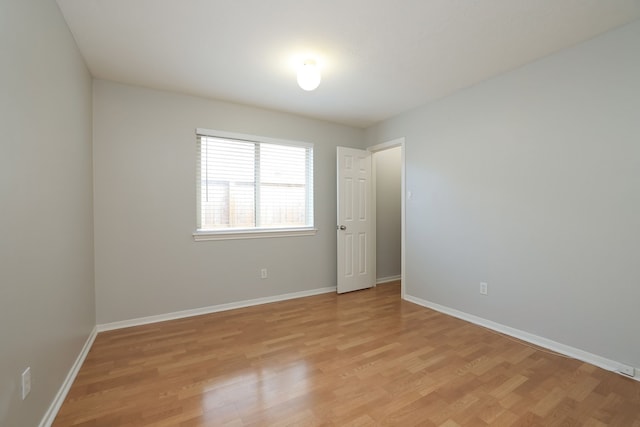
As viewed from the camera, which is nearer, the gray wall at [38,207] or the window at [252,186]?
the gray wall at [38,207]

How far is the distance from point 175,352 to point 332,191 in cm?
279

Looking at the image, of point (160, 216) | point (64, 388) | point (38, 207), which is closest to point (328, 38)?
point (38, 207)

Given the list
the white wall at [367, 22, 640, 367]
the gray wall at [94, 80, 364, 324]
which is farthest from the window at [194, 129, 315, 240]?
the white wall at [367, 22, 640, 367]

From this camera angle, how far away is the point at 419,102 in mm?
3518

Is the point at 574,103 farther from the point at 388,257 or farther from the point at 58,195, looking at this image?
the point at 58,195

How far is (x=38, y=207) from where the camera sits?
151 cm

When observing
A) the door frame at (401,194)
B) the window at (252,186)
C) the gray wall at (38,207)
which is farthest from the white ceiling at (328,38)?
the door frame at (401,194)

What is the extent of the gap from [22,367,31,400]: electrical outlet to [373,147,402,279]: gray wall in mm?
→ 4073

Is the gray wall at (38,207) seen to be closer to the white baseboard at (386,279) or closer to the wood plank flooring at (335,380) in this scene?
the wood plank flooring at (335,380)

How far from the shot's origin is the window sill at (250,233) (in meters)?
3.30

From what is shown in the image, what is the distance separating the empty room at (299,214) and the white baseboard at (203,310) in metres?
0.02

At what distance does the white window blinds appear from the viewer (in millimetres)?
3385

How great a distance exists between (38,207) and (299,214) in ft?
9.28

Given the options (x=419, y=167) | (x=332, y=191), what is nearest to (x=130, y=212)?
(x=332, y=191)
